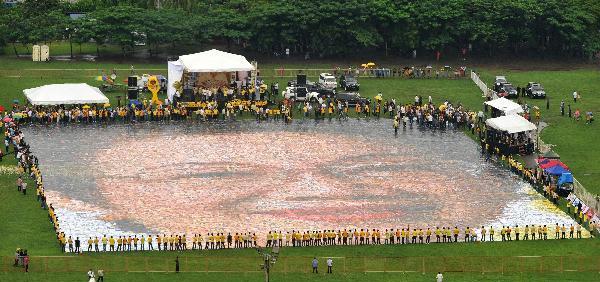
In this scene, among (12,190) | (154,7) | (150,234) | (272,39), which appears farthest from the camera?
(154,7)

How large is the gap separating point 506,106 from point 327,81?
2234 centimetres

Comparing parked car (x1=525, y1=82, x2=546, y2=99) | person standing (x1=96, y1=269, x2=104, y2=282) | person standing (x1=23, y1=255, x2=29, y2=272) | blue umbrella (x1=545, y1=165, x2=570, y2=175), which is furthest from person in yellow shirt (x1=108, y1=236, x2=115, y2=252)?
parked car (x1=525, y1=82, x2=546, y2=99)

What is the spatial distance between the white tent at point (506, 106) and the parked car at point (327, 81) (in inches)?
749

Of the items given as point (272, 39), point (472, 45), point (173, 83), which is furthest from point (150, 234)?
point (472, 45)

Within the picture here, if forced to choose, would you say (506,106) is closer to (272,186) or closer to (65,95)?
(272,186)

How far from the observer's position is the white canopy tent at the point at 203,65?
14162cm

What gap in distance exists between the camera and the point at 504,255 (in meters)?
95.4

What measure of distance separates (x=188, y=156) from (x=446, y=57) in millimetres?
53384

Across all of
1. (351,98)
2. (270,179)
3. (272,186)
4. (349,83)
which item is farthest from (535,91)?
(272,186)

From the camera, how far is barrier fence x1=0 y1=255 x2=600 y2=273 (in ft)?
301

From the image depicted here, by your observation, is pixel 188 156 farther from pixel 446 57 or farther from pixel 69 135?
pixel 446 57

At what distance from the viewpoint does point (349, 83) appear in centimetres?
14712

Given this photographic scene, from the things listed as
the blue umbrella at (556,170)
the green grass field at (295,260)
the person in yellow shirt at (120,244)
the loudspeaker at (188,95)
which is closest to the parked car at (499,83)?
the loudspeaker at (188,95)

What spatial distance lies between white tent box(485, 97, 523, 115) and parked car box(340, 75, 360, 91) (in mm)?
17893
